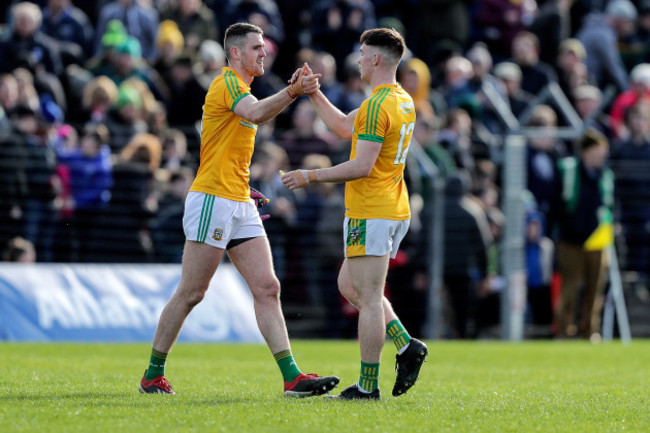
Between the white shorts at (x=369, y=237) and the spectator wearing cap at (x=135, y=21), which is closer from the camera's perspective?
the white shorts at (x=369, y=237)

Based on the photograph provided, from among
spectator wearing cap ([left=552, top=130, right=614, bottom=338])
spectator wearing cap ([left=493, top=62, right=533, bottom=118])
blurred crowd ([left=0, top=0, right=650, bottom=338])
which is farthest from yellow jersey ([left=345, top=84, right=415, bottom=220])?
spectator wearing cap ([left=493, top=62, right=533, bottom=118])

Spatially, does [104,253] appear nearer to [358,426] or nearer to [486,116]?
[486,116]

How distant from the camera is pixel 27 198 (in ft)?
47.2

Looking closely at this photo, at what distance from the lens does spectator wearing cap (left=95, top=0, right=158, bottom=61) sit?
707 inches

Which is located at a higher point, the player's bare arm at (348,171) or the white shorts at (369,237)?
the player's bare arm at (348,171)

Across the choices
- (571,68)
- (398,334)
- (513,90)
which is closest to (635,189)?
(513,90)

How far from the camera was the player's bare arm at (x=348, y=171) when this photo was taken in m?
7.47

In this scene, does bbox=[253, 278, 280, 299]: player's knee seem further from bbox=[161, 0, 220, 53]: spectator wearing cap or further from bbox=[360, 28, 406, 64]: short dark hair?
bbox=[161, 0, 220, 53]: spectator wearing cap

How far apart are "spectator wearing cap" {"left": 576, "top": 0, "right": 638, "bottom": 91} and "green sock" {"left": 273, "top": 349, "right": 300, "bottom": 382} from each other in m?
13.9

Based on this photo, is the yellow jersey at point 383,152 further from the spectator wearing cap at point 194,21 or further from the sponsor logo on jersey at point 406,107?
the spectator wearing cap at point 194,21

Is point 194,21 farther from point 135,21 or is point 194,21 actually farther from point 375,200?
point 375,200

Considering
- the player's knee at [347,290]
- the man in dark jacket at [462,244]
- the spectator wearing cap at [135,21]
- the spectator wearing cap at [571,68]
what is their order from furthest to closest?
1. the spectator wearing cap at [571,68]
2. the spectator wearing cap at [135,21]
3. the man in dark jacket at [462,244]
4. the player's knee at [347,290]

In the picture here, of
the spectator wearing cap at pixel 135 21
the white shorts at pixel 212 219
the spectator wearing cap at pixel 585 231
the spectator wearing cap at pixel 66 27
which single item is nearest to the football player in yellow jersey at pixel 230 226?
the white shorts at pixel 212 219

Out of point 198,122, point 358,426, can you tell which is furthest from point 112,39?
point 358,426
